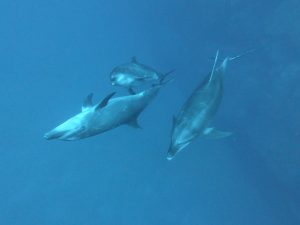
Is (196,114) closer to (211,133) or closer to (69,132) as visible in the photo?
(211,133)

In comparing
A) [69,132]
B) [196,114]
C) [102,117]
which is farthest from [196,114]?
[69,132]

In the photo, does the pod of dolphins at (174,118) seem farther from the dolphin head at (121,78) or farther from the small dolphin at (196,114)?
the dolphin head at (121,78)

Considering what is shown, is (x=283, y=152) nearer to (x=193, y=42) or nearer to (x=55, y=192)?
(x=193, y=42)

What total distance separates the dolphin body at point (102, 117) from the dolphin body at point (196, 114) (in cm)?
116

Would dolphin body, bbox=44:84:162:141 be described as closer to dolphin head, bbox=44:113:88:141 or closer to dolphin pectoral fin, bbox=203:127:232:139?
dolphin head, bbox=44:113:88:141

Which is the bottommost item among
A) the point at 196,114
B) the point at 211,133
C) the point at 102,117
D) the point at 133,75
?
the point at 211,133

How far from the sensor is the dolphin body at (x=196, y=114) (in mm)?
3365

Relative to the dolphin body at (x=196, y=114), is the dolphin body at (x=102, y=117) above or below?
above

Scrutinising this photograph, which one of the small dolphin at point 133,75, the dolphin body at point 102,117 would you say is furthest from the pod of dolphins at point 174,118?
the small dolphin at point 133,75

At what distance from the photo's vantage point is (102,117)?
432 cm

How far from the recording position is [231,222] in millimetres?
14195

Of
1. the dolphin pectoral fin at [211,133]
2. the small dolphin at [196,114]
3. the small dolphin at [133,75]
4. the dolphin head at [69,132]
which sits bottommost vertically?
the dolphin pectoral fin at [211,133]

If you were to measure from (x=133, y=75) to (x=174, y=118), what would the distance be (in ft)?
10.1

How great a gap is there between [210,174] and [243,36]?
5.73 meters
